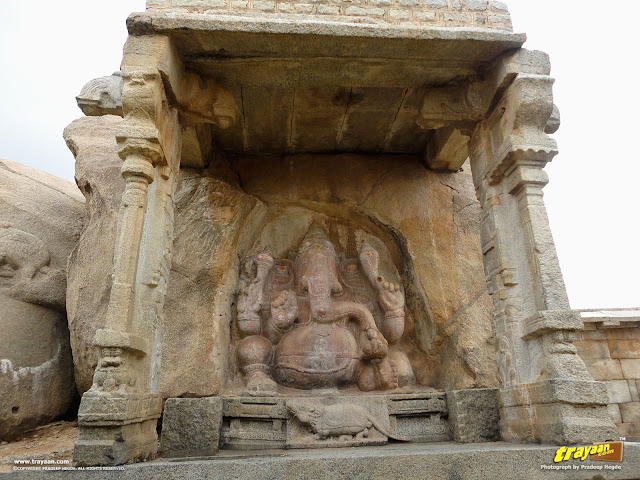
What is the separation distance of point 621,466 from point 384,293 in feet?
8.56

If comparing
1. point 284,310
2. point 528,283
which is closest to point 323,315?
point 284,310

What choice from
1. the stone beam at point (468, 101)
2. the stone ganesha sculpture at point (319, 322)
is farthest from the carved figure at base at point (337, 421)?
the stone beam at point (468, 101)

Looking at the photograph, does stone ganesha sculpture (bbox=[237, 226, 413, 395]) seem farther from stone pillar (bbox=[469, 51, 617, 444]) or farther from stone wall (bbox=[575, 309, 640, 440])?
stone wall (bbox=[575, 309, 640, 440])

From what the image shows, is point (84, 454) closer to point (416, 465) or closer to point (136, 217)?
point (136, 217)

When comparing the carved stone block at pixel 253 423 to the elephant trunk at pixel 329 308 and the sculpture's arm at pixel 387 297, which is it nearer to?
the elephant trunk at pixel 329 308

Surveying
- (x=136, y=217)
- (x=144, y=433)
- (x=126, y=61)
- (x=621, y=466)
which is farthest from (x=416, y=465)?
(x=126, y=61)

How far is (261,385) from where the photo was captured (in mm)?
4387

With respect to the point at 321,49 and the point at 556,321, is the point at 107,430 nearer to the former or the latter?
the point at 556,321

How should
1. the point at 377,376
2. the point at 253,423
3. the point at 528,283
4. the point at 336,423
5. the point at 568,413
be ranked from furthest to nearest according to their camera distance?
1. the point at 377,376
2. the point at 253,423
3. the point at 336,423
4. the point at 528,283
5. the point at 568,413

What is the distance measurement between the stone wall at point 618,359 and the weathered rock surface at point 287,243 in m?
2.57

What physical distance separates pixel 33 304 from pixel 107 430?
3478 mm

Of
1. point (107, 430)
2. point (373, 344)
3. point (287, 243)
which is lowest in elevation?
point (107, 430)

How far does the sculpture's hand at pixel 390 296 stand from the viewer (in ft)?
16.2

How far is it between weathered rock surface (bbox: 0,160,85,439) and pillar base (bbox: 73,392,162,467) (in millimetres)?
2782
